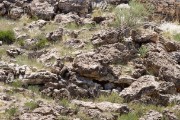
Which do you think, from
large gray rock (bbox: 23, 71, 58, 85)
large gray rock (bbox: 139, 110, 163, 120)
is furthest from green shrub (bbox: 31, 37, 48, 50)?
large gray rock (bbox: 139, 110, 163, 120)

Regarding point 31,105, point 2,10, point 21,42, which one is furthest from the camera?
point 2,10

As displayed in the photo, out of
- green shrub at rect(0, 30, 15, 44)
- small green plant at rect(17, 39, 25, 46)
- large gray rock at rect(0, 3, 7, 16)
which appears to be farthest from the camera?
large gray rock at rect(0, 3, 7, 16)

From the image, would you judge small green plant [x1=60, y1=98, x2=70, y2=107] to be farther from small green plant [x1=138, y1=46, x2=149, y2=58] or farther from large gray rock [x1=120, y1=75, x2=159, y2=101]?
small green plant [x1=138, y1=46, x2=149, y2=58]

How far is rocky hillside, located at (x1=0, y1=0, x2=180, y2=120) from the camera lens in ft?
30.9

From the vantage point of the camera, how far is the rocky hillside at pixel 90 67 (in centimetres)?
942

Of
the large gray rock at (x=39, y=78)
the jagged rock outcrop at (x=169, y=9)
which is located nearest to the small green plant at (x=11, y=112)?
the large gray rock at (x=39, y=78)

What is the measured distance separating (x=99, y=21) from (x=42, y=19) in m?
2.04

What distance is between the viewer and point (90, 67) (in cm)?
1073

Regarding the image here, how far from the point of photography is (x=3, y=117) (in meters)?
8.69

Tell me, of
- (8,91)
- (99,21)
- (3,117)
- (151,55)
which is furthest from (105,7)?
(3,117)


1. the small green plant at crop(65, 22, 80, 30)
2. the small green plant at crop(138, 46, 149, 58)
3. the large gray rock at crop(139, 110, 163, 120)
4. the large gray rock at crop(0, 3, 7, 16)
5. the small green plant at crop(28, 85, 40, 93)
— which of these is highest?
the large gray rock at crop(0, 3, 7, 16)

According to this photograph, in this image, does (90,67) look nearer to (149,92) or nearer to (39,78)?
(39,78)

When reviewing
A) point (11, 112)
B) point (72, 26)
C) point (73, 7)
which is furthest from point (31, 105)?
point (73, 7)

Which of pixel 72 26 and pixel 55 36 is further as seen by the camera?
pixel 72 26
